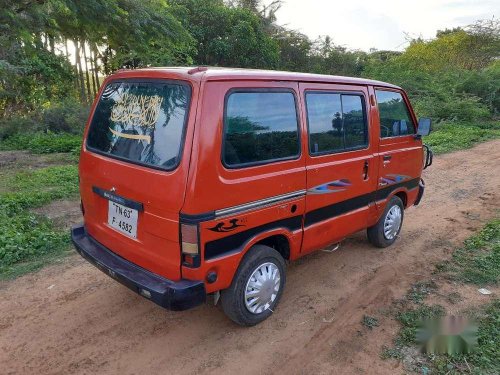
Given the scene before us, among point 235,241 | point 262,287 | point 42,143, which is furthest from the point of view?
point 42,143

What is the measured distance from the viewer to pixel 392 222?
4773mm

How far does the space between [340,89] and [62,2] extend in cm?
514

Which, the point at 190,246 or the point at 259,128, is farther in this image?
the point at 259,128

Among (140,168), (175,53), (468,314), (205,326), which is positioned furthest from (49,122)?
(468,314)

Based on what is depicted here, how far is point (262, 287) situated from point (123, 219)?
4.04 ft

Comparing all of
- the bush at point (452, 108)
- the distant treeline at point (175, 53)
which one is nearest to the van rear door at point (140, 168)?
the distant treeline at point (175, 53)

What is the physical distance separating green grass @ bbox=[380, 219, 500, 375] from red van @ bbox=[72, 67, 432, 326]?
0.95 metres

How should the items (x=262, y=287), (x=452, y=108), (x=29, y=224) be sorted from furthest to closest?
(x=452, y=108) → (x=29, y=224) → (x=262, y=287)

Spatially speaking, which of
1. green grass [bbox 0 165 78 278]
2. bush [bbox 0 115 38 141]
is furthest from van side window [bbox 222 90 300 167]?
bush [bbox 0 115 38 141]

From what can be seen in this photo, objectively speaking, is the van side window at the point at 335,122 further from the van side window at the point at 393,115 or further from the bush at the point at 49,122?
the bush at the point at 49,122

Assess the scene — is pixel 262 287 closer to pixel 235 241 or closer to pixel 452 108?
pixel 235 241

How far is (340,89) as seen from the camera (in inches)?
146

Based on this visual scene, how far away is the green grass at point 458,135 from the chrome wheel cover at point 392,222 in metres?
6.76

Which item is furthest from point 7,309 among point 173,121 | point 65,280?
point 173,121
